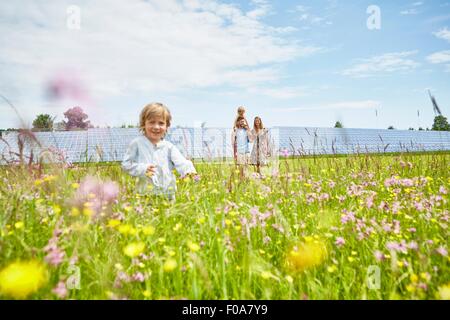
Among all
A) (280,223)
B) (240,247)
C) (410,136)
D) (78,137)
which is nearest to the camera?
(240,247)

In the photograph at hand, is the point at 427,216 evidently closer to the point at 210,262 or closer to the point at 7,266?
the point at 210,262

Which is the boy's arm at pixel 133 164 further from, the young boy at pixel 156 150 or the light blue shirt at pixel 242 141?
the light blue shirt at pixel 242 141

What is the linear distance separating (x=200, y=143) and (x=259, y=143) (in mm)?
3850

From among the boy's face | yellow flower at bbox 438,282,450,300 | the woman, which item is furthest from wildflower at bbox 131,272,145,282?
the woman

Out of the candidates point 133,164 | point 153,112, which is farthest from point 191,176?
point 153,112

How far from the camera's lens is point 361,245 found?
2.42m

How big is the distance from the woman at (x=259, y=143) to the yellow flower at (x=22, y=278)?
288 inches

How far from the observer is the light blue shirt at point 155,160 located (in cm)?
378

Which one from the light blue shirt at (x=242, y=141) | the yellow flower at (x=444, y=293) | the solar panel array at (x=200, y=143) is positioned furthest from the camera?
the light blue shirt at (x=242, y=141)

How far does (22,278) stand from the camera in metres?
1.65

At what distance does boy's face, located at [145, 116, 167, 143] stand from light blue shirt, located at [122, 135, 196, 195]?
0.22 ft

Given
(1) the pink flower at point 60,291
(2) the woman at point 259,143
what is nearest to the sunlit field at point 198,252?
(1) the pink flower at point 60,291
